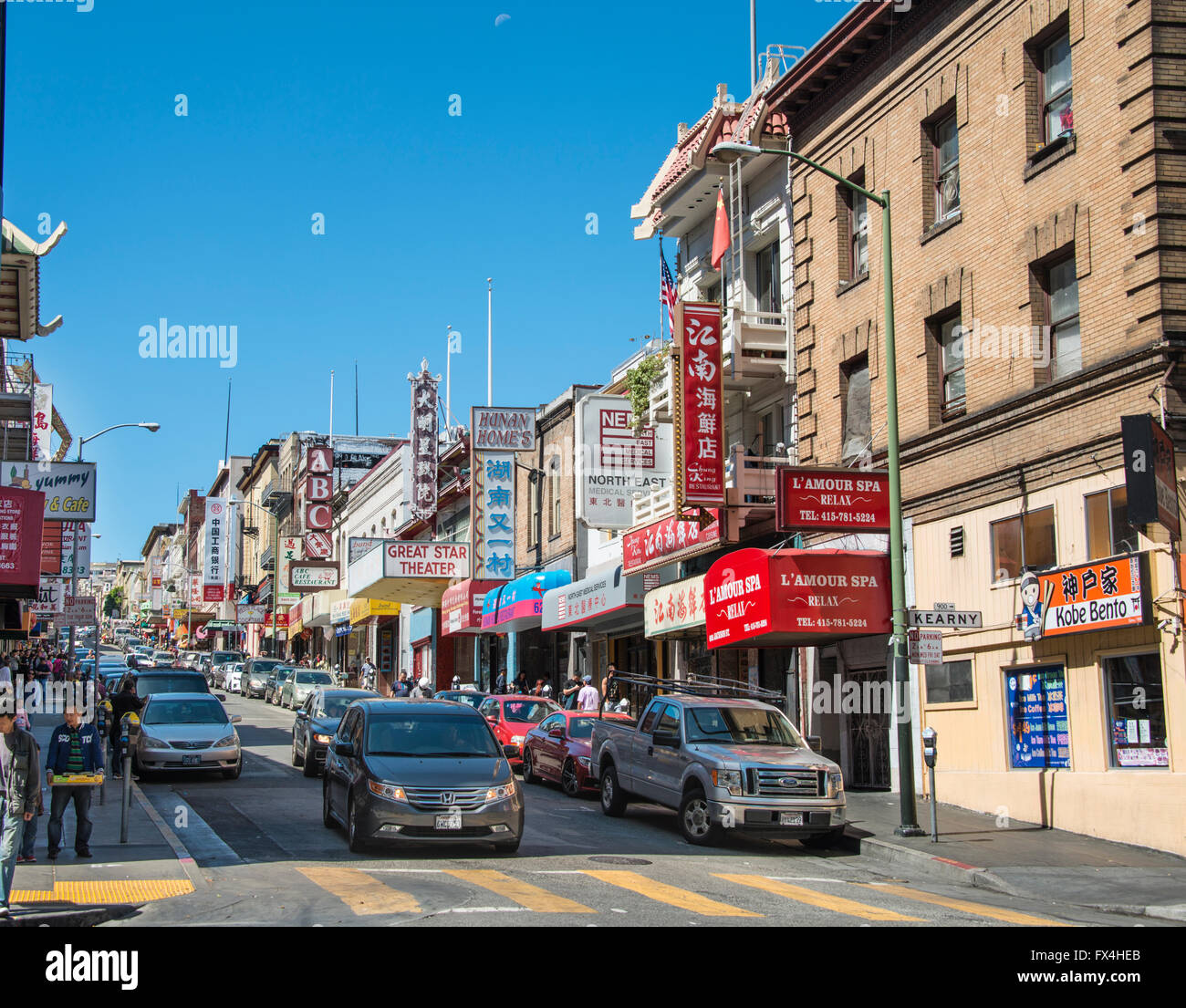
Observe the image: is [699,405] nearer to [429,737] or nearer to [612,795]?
[612,795]

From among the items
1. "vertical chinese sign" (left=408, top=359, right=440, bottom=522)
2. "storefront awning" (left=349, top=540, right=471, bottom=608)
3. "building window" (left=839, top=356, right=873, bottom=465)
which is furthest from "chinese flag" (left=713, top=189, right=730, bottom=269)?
"vertical chinese sign" (left=408, top=359, right=440, bottom=522)

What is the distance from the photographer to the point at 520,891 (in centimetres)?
1145

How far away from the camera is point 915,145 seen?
69.6 feet

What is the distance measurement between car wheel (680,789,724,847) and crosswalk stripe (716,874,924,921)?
2438 mm

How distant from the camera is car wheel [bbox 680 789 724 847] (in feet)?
52.5

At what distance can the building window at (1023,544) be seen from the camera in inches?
695

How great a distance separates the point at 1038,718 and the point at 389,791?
364 inches

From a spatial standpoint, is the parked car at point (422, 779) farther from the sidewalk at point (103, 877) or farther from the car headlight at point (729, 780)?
the car headlight at point (729, 780)

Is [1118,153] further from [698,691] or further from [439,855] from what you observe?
[439,855]

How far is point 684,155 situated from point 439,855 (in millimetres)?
19422

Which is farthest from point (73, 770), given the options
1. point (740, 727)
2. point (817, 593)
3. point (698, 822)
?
point (817, 593)

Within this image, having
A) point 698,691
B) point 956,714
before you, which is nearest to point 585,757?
point 698,691

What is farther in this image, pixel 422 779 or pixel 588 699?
pixel 588 699

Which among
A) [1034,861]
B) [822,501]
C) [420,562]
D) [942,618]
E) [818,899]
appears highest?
[420,562]
